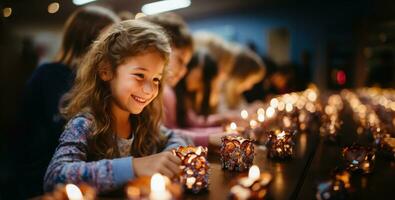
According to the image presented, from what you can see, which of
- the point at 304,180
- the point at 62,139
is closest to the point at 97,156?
the point at 62,139

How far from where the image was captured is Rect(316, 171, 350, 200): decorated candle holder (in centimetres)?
119

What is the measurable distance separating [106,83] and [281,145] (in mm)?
781

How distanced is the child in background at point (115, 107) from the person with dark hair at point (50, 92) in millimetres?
354

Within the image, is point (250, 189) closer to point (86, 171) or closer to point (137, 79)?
point (86, 171)

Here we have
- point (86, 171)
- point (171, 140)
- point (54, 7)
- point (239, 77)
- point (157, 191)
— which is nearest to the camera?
point (157, 191)

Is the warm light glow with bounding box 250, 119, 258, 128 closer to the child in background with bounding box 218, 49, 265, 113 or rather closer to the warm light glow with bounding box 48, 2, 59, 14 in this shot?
the warm light glow with bounding box 48, 2, 59, 14

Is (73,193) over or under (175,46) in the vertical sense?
under

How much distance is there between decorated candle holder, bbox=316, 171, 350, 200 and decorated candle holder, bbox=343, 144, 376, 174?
1.18 feet

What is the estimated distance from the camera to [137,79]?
1.62 m

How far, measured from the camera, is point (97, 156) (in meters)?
1.60

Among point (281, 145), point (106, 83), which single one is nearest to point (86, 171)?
point (106, 83)

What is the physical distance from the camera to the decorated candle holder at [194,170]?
127 centimetres

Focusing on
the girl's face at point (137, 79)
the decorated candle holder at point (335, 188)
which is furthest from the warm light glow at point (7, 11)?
the decorated candle holder at point (335, 188)

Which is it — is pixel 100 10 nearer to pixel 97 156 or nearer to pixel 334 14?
pixel 97 156
